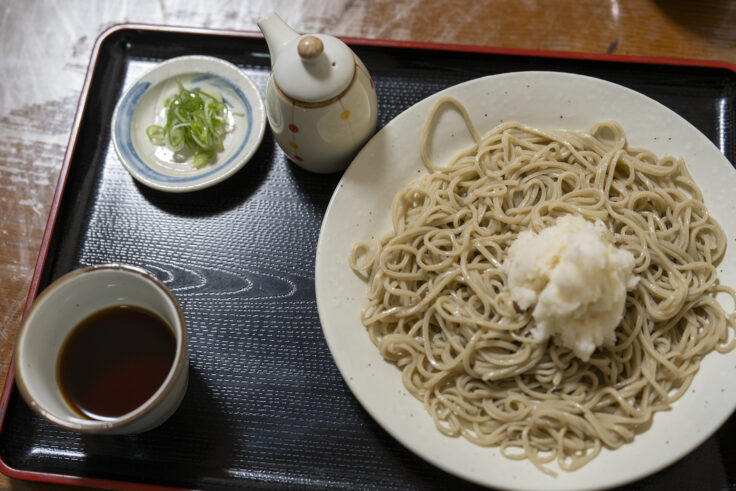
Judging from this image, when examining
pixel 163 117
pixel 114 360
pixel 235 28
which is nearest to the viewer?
pixel 114 360

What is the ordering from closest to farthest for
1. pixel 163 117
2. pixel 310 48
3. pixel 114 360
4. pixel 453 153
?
1. pixel 310 48
2. pixel 114 360
3. pixel 453 153
4. pixel 163 117

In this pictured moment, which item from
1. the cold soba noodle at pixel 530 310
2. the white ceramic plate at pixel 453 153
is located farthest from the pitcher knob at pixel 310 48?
the cold soba noodle at pixel 530 310

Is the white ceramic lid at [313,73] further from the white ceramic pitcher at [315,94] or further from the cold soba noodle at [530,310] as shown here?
the cold soba noodle at [530,310]

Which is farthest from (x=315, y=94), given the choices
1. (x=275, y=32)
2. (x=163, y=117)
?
(x=163, y=117)

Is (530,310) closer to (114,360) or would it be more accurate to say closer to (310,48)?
(310,48)

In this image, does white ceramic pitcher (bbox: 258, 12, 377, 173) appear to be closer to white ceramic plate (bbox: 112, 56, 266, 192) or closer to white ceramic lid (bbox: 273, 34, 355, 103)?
white ceramic lid (bbox: 273, 34, 355, 103)

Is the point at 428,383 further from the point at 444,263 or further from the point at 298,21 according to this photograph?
the point at 298,21

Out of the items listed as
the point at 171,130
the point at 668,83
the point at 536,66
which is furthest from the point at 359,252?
the point at 668,83

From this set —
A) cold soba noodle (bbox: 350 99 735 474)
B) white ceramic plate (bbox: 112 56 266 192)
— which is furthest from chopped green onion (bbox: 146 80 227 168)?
cold soba noodle (bbox: 350 99 735 474)
